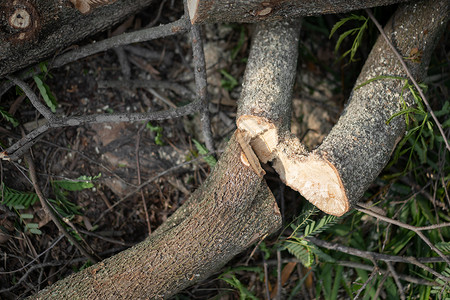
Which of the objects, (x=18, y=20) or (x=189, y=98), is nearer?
(x=18, y=20)

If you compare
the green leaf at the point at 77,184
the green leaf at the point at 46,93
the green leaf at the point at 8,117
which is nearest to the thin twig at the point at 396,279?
the green leaf at the point at 77,184

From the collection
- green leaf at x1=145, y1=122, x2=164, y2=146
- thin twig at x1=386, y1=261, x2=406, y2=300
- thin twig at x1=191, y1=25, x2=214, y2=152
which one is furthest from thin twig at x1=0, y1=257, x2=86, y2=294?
thin twig at x1=386, y1=261, x2=406, y2=300

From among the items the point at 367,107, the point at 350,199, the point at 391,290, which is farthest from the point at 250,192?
the point at 391,290

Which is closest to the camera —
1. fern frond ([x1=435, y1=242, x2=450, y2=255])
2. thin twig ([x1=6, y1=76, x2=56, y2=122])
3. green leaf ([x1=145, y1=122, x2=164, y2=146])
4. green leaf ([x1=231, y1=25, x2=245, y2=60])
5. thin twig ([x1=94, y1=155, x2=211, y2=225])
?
thin twig ([x1=6, y1=76, x2=56, y2=122])

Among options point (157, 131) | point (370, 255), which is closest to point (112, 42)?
point (157, 131)

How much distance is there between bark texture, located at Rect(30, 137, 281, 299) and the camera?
1774 mm

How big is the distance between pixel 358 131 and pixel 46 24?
5.29ft

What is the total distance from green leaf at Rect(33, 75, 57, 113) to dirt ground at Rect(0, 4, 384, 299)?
3.7 inches

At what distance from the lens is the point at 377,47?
2.04 m

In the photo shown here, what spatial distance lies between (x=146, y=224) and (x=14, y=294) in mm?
807

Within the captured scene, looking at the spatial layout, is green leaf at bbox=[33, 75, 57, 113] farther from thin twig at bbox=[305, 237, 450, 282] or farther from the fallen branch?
thin twig at bbox=[305, 237, 450, 282]

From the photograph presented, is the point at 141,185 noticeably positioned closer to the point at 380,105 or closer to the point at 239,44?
the point at 239,44

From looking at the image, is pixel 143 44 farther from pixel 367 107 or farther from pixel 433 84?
pixel 433 84

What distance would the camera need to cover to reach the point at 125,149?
93.0 inches
